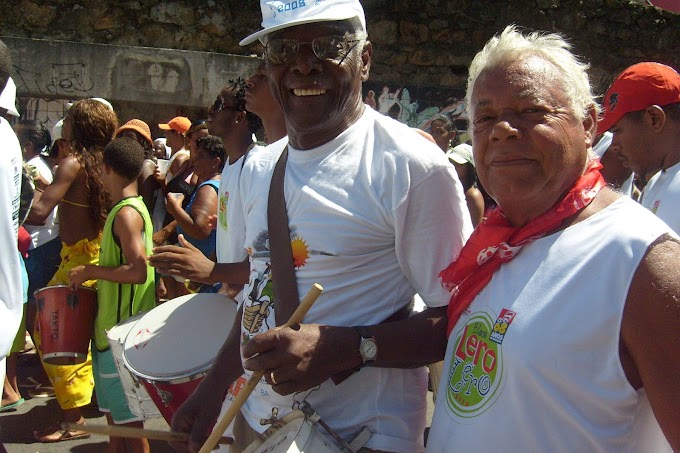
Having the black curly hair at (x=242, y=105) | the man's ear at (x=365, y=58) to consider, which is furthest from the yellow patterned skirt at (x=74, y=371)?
the man's ear at (x=365, y=58)

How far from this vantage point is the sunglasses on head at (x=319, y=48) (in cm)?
221

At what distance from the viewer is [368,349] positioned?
78.1 inches

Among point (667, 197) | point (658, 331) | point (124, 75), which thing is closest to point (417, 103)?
point (124, 75)

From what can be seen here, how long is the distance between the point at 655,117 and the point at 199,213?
10.8ft

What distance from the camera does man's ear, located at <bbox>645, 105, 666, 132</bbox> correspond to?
327cm

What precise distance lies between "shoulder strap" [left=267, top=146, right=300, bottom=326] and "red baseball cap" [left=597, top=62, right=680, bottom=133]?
162cm

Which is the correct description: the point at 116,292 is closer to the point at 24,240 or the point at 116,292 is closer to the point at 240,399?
the point at 24,240

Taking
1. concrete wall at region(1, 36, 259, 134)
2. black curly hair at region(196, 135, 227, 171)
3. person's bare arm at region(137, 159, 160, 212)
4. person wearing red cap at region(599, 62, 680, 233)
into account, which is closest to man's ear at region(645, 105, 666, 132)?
person wearing red cap at region(599, 62, 680, 233)

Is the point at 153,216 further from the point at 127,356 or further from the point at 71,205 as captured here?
the point at 127,356

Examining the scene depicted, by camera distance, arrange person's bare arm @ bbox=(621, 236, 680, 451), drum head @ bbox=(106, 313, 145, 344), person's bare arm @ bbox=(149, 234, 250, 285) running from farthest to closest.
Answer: drum head @ bbox=(106, 313, 145, 344) < person's bare arm @ bbox=(149, 234, 250, 285) < person's bare arm @ bbox=(621, 236, 680, 451)

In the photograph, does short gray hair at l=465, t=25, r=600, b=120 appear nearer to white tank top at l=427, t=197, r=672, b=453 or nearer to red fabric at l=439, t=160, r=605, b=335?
red fabric at l=439, t=160, r=605, b=335

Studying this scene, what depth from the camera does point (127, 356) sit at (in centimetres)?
321

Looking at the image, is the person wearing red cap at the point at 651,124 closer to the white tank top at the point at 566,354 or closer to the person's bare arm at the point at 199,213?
the white tank top at the point at 566,354

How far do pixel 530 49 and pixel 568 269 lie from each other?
566mm
